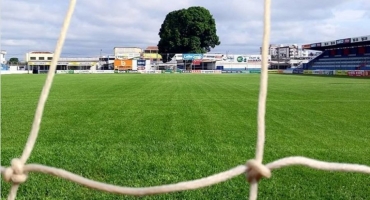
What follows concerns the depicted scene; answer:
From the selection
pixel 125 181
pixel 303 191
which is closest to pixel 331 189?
pixel 303 191

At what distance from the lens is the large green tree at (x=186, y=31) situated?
214ft

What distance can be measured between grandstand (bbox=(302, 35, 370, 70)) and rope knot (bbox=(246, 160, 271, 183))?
47.1 m

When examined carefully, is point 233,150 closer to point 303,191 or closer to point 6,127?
point 303,191

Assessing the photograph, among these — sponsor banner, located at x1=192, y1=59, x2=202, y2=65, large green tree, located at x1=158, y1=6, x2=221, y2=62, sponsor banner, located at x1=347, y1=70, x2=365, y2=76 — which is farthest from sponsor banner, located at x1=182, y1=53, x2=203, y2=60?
sponsor banner, located at x1=347, y1=70, x2=365, y2=76

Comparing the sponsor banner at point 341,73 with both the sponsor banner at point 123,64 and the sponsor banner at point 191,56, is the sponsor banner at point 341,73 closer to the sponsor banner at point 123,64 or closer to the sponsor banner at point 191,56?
the sponsor banner at point 191,56

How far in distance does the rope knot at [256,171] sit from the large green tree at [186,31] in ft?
210

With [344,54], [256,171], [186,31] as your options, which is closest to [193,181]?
[256,171]

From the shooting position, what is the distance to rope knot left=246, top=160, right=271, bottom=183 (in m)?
1.20

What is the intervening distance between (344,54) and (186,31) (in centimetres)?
2550

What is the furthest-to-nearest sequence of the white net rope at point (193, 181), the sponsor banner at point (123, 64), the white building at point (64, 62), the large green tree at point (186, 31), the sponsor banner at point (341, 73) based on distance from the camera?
1. the white building at point (64, 62)
2. the sponsor banner at point (123, 64)
3. the large green tree at point (186, 31)
4. the sponsor banner at point (341, 73)
5. the white net rope at point (193, 181)

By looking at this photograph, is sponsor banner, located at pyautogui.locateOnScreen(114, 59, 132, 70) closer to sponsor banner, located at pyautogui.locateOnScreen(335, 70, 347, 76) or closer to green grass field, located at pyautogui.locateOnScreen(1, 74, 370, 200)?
sponsor banner, located at pyautogui.locateOnScreen(335, 70, 347, 76)

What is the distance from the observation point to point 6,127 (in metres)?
7.23

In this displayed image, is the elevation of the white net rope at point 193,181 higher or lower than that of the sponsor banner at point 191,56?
lower

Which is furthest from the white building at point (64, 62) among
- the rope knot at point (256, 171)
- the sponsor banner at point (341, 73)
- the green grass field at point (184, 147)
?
the rope knot at point (256, 171)
